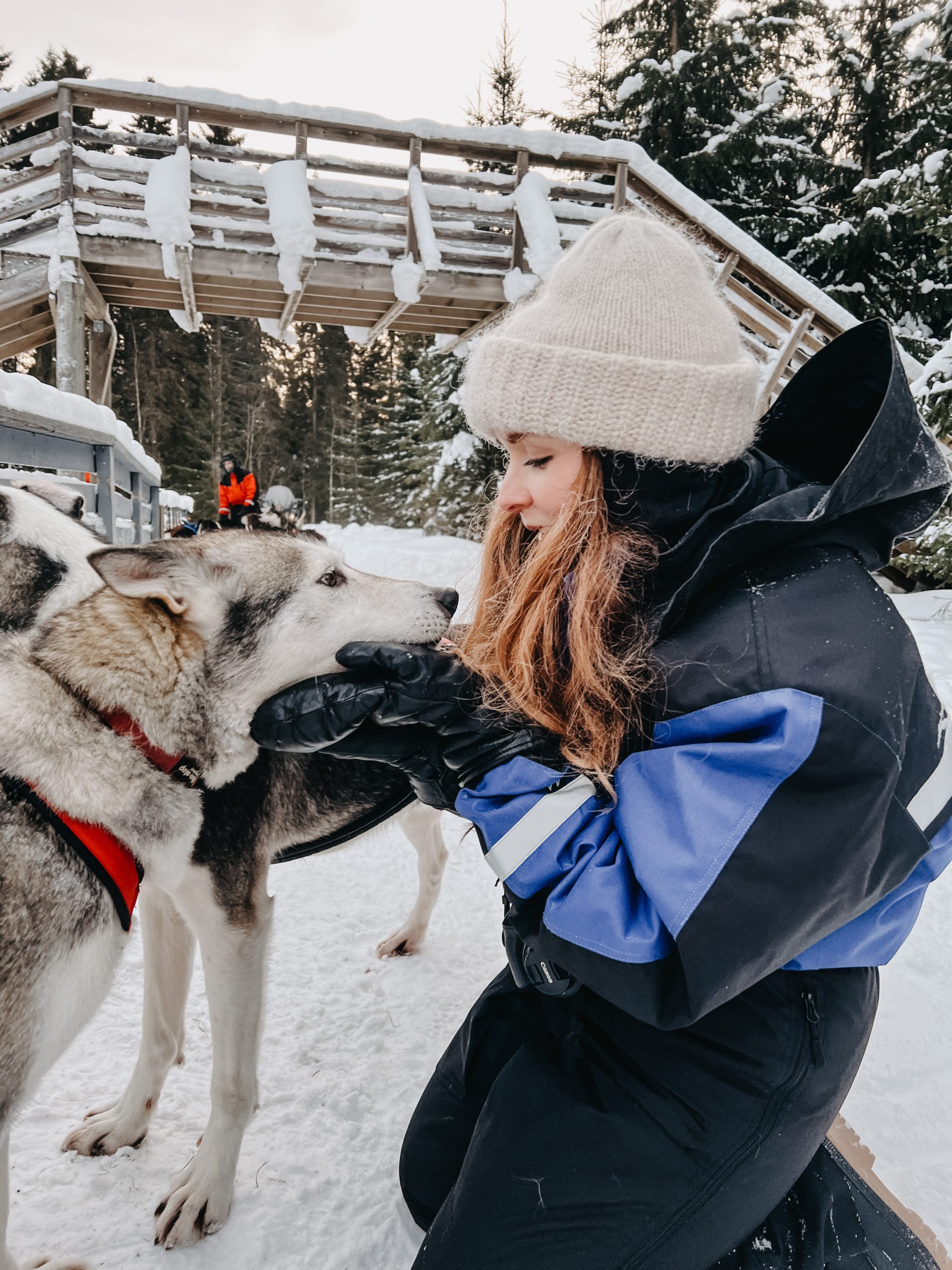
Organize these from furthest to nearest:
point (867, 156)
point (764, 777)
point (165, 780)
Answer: point (867, 156), point (165, 780), point (764, 777)

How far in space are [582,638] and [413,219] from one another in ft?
29.3

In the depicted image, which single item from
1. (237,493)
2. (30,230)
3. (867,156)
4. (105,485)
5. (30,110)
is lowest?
(237,493)

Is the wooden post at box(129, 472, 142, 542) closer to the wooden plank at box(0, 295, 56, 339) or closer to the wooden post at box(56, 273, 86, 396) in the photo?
the wooden post at box(56, 273, 86, 396)

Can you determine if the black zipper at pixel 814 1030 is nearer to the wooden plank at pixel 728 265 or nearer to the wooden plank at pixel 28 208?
the wooden plank at pixel 728 265

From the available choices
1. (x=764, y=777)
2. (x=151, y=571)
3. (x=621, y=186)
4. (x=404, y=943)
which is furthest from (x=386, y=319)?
(x=764, y=777)

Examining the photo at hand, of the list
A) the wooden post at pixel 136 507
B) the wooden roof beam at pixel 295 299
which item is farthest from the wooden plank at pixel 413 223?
the wooden post at pixel 136 507

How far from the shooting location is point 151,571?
1.64m

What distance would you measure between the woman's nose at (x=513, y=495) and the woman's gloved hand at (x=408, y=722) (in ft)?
1.26

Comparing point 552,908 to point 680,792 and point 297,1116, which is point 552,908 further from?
point 297,1116

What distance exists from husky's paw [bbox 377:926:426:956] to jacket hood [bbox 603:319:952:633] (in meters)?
2.00

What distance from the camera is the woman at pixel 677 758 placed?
111 cm

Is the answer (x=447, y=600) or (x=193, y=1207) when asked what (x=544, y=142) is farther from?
(x=193, y=1207)

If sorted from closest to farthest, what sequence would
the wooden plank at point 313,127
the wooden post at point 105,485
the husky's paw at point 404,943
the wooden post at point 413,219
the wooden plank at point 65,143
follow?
the husky's paw at point 404,943, the wooden post at point 105,485, the wooden plank at point 65,143, the wooden plank at point 313,127, the wooden post at point 413,219

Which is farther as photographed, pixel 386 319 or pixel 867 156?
pixel 867 156
